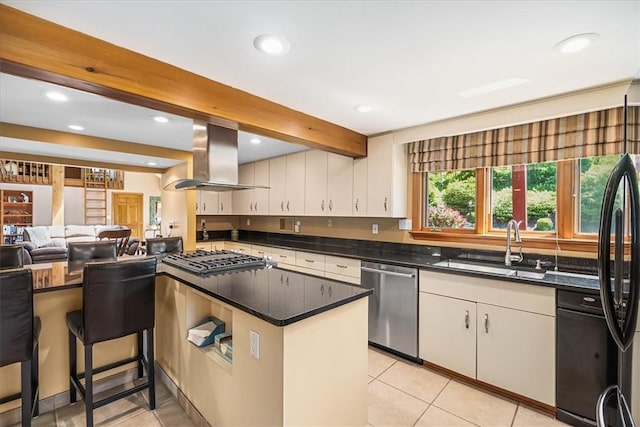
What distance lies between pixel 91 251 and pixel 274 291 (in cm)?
235

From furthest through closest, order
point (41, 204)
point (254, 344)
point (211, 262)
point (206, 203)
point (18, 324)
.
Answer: point (41, 204), point (206, 203), point (211, 262), point (18, 324), point (254, 344)

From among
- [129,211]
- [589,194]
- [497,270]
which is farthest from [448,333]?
[129,211]

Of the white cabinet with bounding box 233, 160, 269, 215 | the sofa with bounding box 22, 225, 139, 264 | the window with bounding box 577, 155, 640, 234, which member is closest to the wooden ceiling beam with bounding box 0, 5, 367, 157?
the white cabinet with bounding box 233, 160, 269, 215

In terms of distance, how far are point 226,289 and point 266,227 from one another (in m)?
3.85

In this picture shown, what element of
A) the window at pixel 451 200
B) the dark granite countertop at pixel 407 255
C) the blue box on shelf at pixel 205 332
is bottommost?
the blue box on shelf at pixel 205 332

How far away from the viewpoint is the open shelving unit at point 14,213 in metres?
8.13

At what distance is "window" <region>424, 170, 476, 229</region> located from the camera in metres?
3.14

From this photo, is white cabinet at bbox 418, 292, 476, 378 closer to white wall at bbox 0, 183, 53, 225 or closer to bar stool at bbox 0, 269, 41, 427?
bar stool at bbox 0, 269, 41, 427

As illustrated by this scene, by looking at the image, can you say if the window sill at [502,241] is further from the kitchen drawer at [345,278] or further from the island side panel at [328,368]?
the island side panel at [328,368]

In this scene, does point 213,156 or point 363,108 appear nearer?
point 213,156

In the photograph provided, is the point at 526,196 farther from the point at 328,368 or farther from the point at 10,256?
the point at 10,256

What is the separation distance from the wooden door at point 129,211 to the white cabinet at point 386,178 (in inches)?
400

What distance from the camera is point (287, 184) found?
14.9ft

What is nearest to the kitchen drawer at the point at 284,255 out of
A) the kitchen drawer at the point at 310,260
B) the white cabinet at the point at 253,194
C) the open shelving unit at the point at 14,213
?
the kitchen drawer at the point at 310,260
